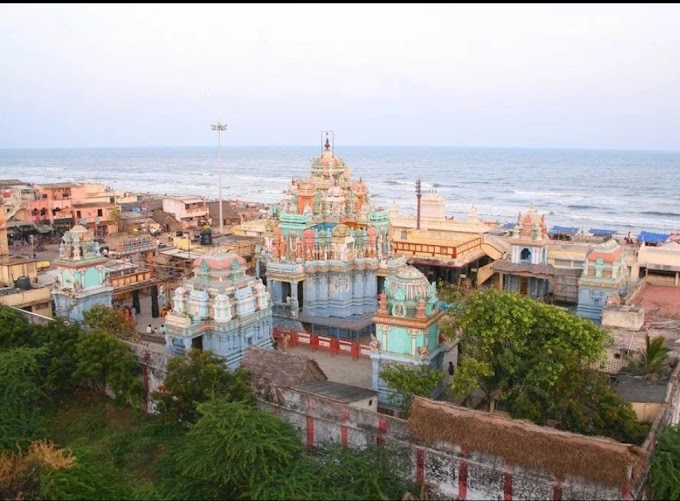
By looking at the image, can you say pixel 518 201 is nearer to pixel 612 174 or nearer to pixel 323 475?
pixel 612 174

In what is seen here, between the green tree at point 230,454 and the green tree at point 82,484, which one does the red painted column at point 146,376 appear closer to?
the green tree at point 82,484

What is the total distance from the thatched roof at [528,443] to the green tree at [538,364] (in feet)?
7.12

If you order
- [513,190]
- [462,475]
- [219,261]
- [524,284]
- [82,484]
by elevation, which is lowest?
[82,484]

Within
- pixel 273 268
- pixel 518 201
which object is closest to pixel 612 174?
pixel 518 201

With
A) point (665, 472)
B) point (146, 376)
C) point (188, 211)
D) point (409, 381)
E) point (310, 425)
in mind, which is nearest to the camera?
point (665, 472)

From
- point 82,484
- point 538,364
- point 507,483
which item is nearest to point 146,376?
point 82,484

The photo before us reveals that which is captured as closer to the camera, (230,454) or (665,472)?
(665,472)

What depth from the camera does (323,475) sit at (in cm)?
1773

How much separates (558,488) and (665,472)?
9.32ft

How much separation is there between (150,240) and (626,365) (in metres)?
30.7

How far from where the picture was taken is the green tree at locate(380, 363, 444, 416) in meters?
21.5

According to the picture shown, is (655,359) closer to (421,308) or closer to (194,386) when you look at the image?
(421,308)

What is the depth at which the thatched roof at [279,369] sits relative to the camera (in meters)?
21.9

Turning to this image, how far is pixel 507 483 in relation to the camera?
671 inches
